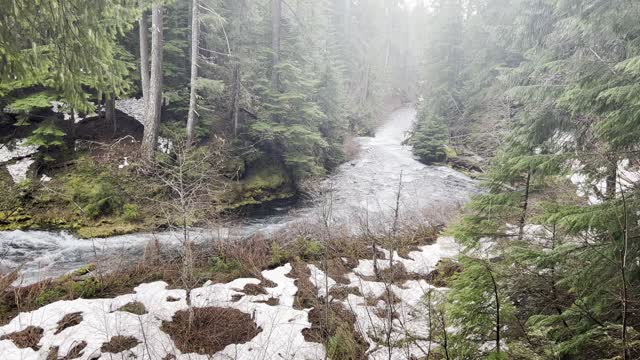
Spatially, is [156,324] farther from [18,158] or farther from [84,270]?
[18,158]

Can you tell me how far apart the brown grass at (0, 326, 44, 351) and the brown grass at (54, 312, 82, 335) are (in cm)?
24

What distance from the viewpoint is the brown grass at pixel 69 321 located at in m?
5.62

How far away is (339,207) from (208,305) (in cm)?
859

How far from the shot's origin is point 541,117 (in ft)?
19.2

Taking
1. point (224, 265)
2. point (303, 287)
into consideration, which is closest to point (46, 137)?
point (224, 265)

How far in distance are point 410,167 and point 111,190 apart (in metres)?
16.3

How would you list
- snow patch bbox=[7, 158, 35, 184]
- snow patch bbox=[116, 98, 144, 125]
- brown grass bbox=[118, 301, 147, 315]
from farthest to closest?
snow patch bbox=[116, 98, 144, 125] → snow patch bbox=[7, 158, 35, 184] → brown grass bbox=[118, 301, 147, 315]

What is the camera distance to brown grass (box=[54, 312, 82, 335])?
5.62 m

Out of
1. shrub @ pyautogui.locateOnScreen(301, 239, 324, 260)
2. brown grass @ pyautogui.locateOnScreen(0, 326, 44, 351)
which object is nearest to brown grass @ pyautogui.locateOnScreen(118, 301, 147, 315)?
brown grass @ pyautogui.locateOnScreen(0, 326, 44, 351)

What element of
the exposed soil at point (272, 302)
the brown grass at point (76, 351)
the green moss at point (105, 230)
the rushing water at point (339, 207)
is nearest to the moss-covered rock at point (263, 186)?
the rushing water at point (339, 207)

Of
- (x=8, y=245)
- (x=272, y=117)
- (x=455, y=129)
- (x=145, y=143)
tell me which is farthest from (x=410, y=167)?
(x=8, y=245)

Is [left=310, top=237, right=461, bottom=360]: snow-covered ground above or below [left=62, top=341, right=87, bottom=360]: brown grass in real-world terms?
above

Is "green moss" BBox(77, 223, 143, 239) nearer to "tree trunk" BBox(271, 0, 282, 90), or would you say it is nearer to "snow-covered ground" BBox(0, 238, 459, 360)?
"snow-covered ground" BBox(0, 238, 459, 360)

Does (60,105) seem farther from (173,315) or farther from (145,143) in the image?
(173,315)
